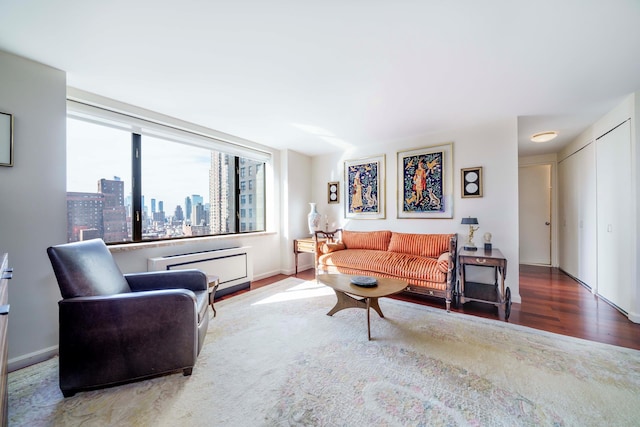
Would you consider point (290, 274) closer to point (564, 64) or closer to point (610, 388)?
point (610, 388)

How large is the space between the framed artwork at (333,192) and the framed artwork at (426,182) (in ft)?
3.93

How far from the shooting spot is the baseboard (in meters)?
1.84

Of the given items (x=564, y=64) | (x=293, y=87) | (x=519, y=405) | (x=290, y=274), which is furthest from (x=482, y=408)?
(x=290, y=274)

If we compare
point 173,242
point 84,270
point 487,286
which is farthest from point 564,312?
point 173,242

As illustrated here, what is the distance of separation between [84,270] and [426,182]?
13.0ft

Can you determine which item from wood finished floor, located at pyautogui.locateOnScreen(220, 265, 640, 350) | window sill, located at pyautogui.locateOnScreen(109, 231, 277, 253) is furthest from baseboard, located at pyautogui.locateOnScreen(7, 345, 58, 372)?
wood finished floor, located at pyautogui.locateOnScreen(220, 265, 640, 350)

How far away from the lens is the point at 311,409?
56.2 inches

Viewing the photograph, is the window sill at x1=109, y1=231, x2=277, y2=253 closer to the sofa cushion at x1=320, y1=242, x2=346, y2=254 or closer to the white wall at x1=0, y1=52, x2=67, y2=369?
the white wall at x1=0, y1=52, x2=67, y2=369

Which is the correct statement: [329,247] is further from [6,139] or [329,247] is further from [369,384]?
[6,139]

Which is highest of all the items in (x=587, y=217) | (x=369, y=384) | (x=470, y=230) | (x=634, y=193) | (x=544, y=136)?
(x=544, y=136)

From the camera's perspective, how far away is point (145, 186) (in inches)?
119

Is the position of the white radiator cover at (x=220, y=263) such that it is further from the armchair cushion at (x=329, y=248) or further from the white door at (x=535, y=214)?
the white door at (x=535, y=214)

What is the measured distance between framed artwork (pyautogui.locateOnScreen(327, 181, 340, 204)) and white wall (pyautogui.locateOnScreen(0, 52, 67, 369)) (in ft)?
12.1

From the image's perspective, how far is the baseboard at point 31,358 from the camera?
1840mm
